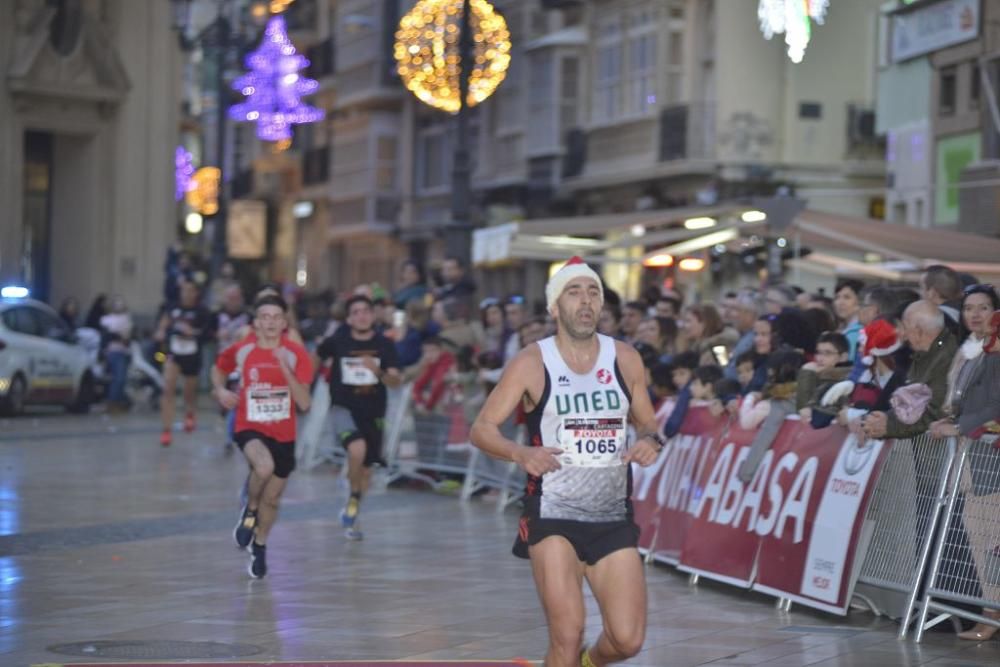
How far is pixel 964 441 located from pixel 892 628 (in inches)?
47.8

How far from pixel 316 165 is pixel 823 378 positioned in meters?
49.5

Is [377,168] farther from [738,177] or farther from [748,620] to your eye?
[748,620]

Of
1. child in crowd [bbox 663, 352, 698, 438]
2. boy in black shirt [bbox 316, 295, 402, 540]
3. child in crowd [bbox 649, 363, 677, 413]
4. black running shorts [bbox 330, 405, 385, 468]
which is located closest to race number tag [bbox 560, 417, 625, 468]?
child in crowd [bbox 663, 352, 698, 438]

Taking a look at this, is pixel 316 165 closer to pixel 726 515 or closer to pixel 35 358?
pixel 35 358

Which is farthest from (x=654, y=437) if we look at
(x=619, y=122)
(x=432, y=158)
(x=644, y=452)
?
(x=432, y=158)

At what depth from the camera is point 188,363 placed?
84.0ft

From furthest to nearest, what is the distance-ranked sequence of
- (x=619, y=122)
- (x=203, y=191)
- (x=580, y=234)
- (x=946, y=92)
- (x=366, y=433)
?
(x=203, y=191) → (x=619, y=122) → (x=946, y=92) → (x=580, y=234) → (x=366, y=433)

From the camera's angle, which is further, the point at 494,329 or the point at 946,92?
the point at 946,92

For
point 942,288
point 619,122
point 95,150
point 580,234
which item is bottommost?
point 942,288

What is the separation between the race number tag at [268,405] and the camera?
13.8 metres

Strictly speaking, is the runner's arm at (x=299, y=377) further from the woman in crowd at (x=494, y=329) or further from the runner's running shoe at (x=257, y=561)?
the woman in crowd at (x=494, y=329)

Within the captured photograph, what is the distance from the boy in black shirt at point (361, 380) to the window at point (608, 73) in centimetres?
2478

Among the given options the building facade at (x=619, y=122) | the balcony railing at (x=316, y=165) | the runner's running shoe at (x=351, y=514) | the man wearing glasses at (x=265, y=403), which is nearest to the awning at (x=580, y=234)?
the runner's running shoe at (x=351, y=514)

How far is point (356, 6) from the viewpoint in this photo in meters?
55.8
